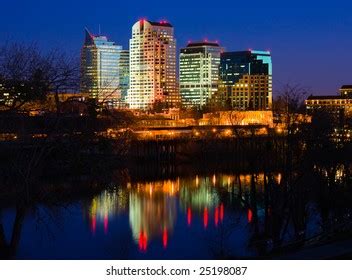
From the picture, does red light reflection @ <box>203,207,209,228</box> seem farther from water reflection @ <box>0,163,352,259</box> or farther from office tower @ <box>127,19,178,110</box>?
office tower @ <box>127,19,178,110</box>

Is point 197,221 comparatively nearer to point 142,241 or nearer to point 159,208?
point 142,241

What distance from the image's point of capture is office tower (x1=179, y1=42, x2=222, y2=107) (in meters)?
104

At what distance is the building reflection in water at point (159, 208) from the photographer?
15794 mm

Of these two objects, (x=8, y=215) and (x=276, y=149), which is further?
(x=276, y=149)

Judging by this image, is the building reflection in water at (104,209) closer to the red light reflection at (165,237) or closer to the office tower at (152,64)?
the red light reflection at (165,237)

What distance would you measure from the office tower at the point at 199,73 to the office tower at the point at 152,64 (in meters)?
2.75

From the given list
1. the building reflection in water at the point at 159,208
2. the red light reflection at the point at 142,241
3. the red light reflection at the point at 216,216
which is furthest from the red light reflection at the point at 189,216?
the red light reflection at the point at 142,241

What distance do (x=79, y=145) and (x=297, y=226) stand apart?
19.2 feet

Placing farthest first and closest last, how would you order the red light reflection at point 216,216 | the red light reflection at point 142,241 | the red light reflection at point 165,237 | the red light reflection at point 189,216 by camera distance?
the red light reflection at point 189,216 → the red light reflection at point 216,216 → the red light reflection at point 165,237 → the red light reflection at point 142,241

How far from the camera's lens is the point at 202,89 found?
341 ft

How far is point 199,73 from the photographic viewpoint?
342ft

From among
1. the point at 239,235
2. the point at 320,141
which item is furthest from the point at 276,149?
the point at 239,235

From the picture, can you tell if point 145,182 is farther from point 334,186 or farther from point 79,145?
point 79,145

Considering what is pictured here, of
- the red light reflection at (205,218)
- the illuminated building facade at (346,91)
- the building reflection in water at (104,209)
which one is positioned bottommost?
the red light reflection at (205,218)
